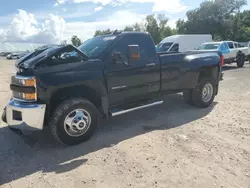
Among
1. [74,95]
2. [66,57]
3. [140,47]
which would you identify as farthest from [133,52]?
[74,95]

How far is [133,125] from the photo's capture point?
5.01 meters

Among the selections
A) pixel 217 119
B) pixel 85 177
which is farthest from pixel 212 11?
pixel 85 177

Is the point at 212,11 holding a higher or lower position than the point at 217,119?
higher

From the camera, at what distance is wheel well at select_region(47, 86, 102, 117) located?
3.95m

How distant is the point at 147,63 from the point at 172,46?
45.3 feet

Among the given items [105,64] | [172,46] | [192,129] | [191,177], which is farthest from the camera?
[172,46]

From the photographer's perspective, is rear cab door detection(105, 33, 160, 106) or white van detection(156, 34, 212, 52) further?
white van detection(156, 34, 212, 52)

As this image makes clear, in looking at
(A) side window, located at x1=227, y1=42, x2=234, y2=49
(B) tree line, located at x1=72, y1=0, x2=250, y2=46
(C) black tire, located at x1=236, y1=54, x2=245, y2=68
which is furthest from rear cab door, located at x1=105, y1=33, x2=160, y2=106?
(B) tree line, located at x1=72, y1=0, x2=250, y2=46

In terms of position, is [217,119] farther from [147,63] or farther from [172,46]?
[172,46]

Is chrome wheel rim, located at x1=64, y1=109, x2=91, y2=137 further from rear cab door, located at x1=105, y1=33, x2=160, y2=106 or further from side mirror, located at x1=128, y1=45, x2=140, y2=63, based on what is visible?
side mirror, located at x1=128, y1=45, x2=140, y2=63

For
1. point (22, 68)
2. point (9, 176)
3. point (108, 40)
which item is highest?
point (108, 40)

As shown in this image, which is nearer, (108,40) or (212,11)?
(108,40)

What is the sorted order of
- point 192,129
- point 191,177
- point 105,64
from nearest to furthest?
1. point 191,177
2. point 105,64
3. point 192,129

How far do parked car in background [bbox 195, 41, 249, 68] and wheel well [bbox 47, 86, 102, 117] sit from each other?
38.6 feet
